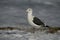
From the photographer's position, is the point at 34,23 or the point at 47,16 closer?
the point at 34,23

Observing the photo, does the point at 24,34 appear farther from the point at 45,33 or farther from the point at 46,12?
the point at 46,12

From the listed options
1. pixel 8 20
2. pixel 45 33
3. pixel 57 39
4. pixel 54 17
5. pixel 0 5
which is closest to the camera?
pixel 57 39

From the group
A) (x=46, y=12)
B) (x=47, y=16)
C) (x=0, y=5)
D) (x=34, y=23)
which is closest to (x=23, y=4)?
(x=0, y=5)

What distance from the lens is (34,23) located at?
687 inches

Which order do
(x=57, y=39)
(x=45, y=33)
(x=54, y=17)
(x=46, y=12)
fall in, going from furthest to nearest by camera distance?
(x=46, y=12) → (x=54, y=17) → (x=45, y=33) → (x=57, y=39)

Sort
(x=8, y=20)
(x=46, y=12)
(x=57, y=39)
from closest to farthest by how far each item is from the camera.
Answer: (x=57, y=39) → (x=8, y=20) → (x=46, y=12)

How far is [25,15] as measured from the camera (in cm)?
1908

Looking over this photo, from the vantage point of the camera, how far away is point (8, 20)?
2464 centimetres

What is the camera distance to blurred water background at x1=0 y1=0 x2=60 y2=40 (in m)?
16.5

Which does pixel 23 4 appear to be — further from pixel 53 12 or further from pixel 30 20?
pixel 30 20

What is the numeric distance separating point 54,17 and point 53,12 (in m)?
3.16

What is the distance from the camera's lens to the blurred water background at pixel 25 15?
16469 millimetres

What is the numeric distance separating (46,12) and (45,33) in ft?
39.0

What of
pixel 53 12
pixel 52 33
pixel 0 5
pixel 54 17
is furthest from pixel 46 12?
pixel 52 33
